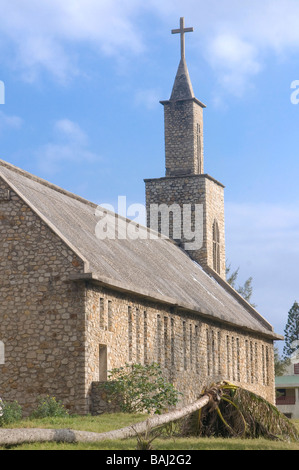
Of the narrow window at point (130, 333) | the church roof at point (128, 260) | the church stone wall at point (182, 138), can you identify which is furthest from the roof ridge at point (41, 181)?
the church stone wall at point (182, 138)

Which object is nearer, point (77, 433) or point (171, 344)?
point (77, 433)

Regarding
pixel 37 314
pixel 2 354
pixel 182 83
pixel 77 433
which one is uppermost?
pixel 182 83

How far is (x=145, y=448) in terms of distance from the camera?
15469 millimetres

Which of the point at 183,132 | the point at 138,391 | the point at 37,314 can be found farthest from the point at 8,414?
the point at 183,132

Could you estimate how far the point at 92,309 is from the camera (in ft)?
82.8

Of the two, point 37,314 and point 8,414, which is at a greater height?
point 37,314

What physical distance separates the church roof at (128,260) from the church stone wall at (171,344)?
0.52 metres

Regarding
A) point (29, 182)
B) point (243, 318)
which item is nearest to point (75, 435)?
point (29, 182)

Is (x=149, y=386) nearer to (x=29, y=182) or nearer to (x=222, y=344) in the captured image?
(x=29, y=182)

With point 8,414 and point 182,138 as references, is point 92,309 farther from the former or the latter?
point 182,138

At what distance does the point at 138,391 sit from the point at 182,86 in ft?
85.1

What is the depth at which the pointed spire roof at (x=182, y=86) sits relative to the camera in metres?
47.7

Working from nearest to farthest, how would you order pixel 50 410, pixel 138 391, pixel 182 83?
pixel 50 410
pixel 138 391
pixel 182 83
